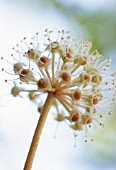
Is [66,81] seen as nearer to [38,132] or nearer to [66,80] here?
[66,80]

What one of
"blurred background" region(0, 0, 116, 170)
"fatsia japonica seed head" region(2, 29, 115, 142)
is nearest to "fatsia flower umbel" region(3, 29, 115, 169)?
"fatsia japonica seed head" region(2, 29, 115, 142)

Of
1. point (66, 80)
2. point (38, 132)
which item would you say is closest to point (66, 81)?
point (66, 80)

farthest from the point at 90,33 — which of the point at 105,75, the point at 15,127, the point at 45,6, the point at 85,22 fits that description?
the point at 105,75

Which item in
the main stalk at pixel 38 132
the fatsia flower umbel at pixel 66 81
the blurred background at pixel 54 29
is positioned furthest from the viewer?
the blurred background at pixel 54 29

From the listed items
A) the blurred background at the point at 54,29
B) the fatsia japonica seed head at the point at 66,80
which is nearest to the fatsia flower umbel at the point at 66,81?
the fatsia japonica seed head at the point at 66,80

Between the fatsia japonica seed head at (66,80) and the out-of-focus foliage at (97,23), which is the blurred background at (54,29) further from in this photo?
the fatsia japonica seed head at (66,80)
